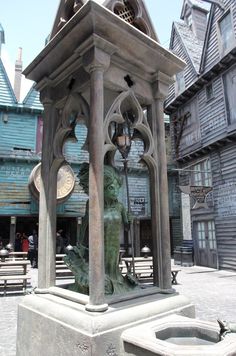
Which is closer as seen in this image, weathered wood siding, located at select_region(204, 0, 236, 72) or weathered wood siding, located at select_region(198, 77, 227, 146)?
weathered wood siding, located at select_region(198, 77, 227, 146)

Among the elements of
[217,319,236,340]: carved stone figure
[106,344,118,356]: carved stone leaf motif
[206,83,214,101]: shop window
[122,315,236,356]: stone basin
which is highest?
[206,83,214,101]: shop window

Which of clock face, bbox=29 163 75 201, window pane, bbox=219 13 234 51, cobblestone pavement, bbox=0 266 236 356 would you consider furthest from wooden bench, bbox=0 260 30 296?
window pane, bbox=219 13 234 51

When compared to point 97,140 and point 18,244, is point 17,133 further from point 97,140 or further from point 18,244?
point 97,140

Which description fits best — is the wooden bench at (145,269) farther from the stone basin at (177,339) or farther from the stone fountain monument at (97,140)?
the stone basin at (177,339)

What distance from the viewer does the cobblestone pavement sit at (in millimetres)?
4694

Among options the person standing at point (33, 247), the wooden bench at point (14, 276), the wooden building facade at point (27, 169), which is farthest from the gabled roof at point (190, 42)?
the wooden bench at point (14, 276)

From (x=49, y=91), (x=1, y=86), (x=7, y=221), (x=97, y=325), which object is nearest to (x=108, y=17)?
(x=49, y=91)

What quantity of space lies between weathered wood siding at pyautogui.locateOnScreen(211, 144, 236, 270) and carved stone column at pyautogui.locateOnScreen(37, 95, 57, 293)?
11.2 meters

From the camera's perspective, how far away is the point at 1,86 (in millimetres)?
16609

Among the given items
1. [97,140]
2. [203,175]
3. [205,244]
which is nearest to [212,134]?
[203,175]

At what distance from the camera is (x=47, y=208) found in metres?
3.12

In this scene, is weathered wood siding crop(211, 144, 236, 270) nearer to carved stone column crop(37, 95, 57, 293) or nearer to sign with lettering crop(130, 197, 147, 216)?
sign with lettering crop(130, 197, 147, 216)

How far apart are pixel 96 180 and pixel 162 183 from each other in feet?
2.83

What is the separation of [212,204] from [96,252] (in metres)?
12.9
